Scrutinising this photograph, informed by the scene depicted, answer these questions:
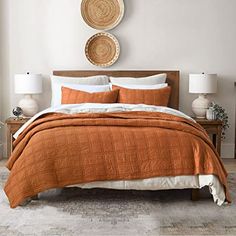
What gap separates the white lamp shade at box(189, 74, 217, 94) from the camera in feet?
18.1

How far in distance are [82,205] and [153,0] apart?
124 inches

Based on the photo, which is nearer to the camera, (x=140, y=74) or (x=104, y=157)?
(x=104, y=157)

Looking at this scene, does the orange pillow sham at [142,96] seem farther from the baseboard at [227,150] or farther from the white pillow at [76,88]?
the baseboard at [227,150]

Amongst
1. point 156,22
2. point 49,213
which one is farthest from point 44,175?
point 156,22

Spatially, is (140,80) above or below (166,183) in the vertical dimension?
above

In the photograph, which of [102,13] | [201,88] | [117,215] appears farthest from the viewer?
[102,13]

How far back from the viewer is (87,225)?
10.3 ft

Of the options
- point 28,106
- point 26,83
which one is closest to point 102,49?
point 26,83

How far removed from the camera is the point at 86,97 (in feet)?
16.9

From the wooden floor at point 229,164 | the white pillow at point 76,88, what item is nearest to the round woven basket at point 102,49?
the white pillow at point 76,88

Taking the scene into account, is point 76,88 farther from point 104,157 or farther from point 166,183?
point 166,183

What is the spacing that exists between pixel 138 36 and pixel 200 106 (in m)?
1.17

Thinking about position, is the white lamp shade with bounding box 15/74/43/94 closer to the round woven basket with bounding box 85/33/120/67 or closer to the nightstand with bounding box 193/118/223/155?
the round woven basket with bounding box 85/33/120/67

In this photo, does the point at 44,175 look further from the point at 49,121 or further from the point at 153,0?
the point at 153,0
